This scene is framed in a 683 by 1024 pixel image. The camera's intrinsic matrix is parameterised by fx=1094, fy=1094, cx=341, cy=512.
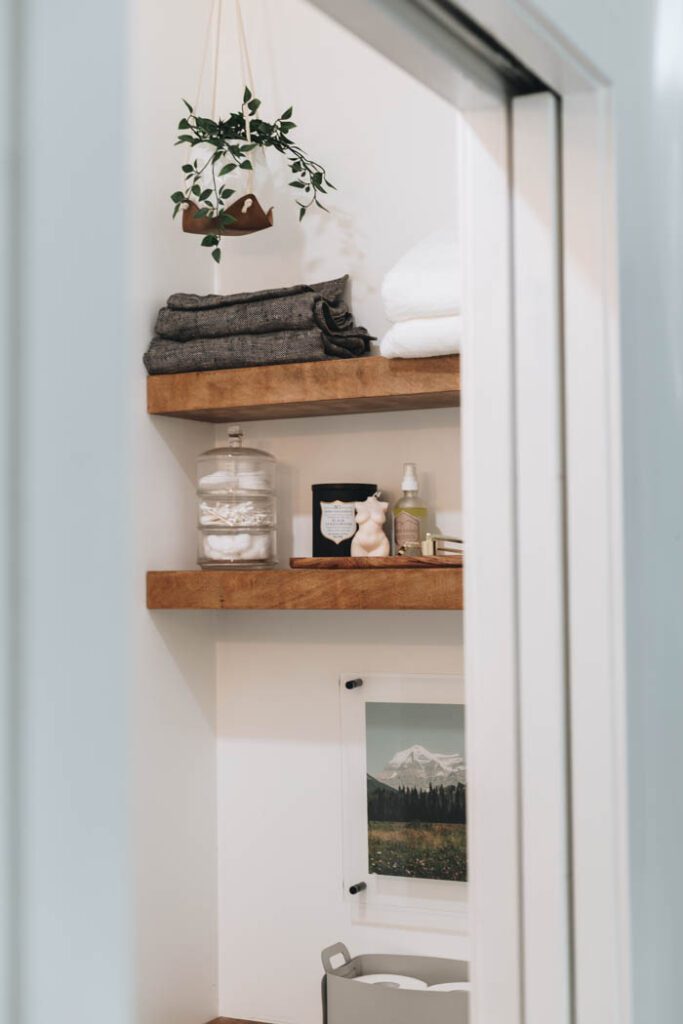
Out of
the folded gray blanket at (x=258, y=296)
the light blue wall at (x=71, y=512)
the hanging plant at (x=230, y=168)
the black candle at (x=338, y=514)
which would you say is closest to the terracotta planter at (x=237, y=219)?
the hanging plant at (x=230, y=168)

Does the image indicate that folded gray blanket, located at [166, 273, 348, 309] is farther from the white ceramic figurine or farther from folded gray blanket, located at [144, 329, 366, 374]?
the white ceramic figurine

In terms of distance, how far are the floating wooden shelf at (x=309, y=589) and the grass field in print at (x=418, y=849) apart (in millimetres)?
401

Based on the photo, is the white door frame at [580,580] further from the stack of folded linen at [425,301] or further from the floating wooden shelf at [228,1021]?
the floating wooden shelf at [228,1021]

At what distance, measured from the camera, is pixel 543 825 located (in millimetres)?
820

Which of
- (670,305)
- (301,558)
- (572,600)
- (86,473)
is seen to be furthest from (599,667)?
(301,558)

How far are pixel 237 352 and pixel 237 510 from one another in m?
0.25

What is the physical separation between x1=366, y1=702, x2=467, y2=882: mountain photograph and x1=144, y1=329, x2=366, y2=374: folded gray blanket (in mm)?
579

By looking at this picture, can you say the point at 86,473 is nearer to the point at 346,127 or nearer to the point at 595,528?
the point at 595,528

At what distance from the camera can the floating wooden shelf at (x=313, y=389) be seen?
5.19 feet

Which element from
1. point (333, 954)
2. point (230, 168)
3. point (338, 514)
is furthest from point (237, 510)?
point (333, 954)

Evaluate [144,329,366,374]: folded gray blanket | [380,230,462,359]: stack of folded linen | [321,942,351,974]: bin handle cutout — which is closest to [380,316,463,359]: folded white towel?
[380,230,462,359]: stack of folded linen

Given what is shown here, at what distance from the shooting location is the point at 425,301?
4.97 ft

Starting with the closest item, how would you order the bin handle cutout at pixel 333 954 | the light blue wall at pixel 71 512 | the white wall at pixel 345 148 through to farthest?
the light blue wall at pixel 71 512
the bin handle cutout at pixel 333 954
the white wall at pixel 345 148

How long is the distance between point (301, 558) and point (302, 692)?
0.85ft
